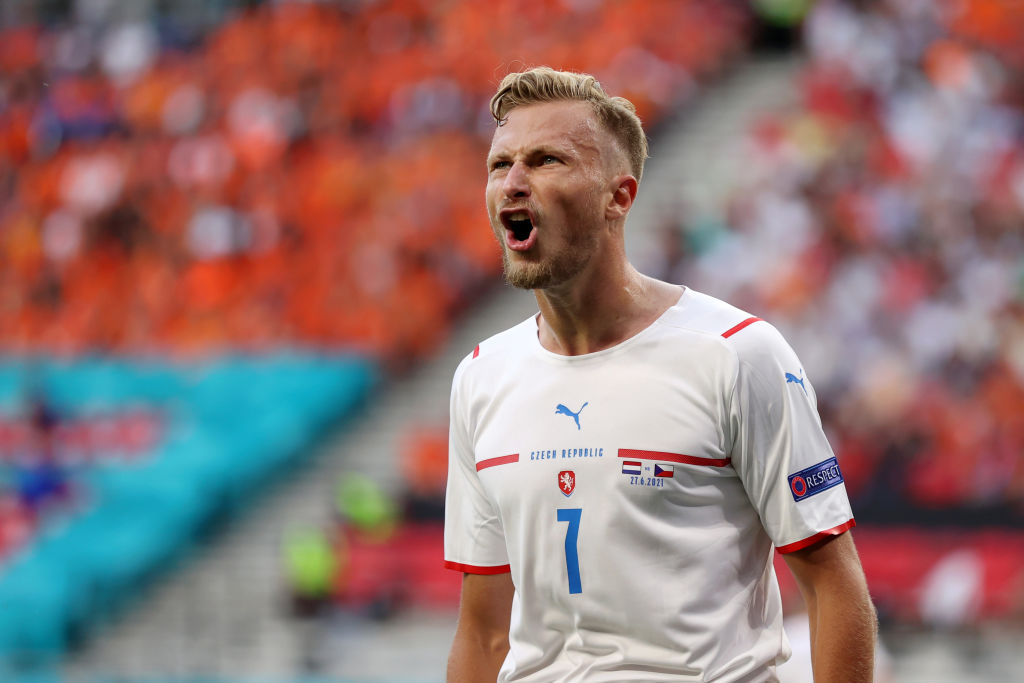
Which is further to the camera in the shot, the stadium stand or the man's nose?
the stadium stand

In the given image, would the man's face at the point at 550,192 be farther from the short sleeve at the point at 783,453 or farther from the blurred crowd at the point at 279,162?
the blurred crowd at the point at 279,162

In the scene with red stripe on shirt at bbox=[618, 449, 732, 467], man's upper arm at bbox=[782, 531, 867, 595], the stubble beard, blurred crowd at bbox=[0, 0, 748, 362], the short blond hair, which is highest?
blurred crowd at bbox=[0, 0, 748, 362]

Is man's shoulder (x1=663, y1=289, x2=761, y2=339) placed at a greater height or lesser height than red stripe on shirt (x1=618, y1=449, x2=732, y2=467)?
greater

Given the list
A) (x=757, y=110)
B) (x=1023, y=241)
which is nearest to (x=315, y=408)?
(x=757, y=110)

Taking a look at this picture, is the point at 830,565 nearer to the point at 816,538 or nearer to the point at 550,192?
the point at 816,538

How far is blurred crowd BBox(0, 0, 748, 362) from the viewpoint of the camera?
13578mm

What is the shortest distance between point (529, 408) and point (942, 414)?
7829 millimetres

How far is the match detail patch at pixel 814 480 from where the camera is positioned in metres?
2.34

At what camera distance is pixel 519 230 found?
2521mm

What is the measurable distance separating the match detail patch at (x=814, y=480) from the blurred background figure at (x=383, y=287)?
710 centimetres

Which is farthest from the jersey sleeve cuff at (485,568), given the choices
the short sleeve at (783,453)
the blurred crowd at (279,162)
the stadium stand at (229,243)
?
the blurred crowd at (279,162)

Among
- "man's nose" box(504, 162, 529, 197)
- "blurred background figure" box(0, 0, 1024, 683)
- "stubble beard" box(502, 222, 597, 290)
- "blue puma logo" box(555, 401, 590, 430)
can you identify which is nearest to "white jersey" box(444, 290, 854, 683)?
"blue puma logo" box(555, 401, 590, 430)

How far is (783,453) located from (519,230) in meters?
0.62

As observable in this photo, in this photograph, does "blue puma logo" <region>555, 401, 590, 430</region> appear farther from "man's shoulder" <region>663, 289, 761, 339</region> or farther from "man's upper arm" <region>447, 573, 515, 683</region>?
"man's upper arm" <region>447, 573, 515, 683</region>
